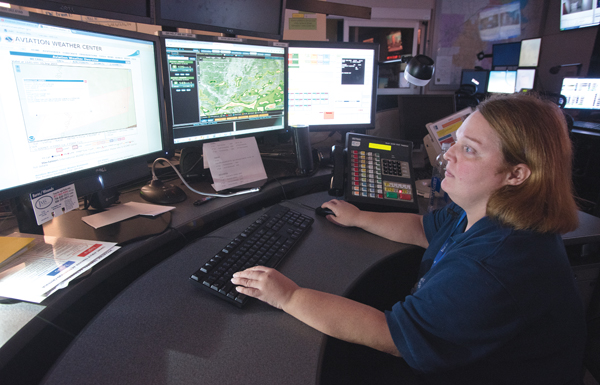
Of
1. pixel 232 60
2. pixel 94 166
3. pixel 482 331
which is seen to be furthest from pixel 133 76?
pixel 482 331

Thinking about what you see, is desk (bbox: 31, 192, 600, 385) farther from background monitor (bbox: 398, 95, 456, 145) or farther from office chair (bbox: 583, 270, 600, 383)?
background monitor (bbox: 398, 95, 456, 145)

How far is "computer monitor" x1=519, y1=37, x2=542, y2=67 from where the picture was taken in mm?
4086

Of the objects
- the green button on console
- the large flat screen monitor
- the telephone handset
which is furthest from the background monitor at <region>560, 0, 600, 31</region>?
the large flat screen monitor

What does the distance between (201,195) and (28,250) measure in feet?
1.66

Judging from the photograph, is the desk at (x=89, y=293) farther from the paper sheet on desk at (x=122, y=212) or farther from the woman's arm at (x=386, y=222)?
the woman's arm at (x=386, y=222)

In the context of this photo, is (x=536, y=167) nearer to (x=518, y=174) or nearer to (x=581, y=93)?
(x=518, y=174)

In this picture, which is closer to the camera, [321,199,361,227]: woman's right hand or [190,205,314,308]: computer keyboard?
[190,205,314,308]: computer keyboard

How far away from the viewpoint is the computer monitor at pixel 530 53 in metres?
4.09

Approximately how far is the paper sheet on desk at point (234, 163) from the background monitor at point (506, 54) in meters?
4.37

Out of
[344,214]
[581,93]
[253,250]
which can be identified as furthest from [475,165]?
[581,93]

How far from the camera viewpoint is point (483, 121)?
29.4 inches

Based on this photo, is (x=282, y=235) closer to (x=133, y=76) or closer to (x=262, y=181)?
(x=262, y=181)

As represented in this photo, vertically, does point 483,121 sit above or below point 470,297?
above

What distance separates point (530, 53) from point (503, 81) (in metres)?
0.40
